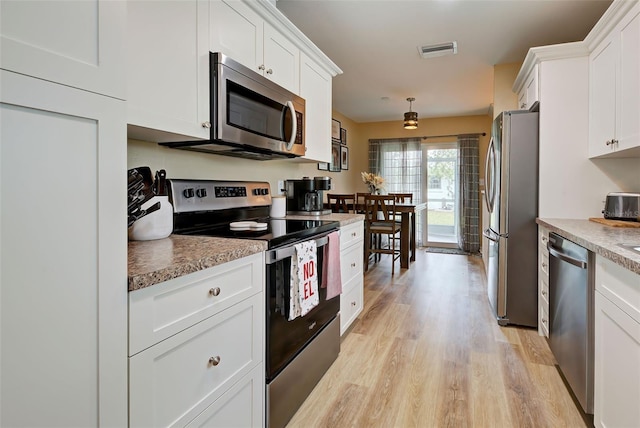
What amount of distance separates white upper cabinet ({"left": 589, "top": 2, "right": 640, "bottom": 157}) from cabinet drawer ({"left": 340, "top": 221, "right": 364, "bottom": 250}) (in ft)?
5.51

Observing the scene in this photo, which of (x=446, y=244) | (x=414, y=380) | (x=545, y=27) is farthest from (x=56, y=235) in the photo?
(x=446, y=244)

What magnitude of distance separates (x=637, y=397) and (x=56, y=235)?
170 cm

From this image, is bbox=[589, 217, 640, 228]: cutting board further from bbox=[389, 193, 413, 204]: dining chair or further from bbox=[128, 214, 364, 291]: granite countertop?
bbox=[389, 193, 413, 204]: dining chair

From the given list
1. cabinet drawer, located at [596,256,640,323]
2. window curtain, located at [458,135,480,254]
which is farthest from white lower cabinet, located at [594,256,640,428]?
window curtain, located at [458,135,480,254]

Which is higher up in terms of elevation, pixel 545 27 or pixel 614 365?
pixel 545 27

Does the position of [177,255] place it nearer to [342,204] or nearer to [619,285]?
[619,285]

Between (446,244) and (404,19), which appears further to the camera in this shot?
(446,244)

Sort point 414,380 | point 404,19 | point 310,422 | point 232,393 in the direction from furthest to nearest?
1. point 404,19
2. point 414,380
3. point 310,422
4. point 232,393

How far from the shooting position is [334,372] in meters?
2.09

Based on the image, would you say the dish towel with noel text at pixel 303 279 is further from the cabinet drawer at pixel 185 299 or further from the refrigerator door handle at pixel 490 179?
the refrigerator door handle at pixel 490 179

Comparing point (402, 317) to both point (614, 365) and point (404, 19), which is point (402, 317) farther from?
point (404, 19)

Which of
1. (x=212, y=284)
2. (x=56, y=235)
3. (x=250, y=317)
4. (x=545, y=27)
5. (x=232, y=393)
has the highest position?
(x=545, y=27)

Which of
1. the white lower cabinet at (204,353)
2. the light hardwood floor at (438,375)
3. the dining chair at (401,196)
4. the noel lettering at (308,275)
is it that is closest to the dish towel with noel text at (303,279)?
the noel lettering at (308,275)

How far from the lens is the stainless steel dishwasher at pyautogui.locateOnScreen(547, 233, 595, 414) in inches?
60.9
